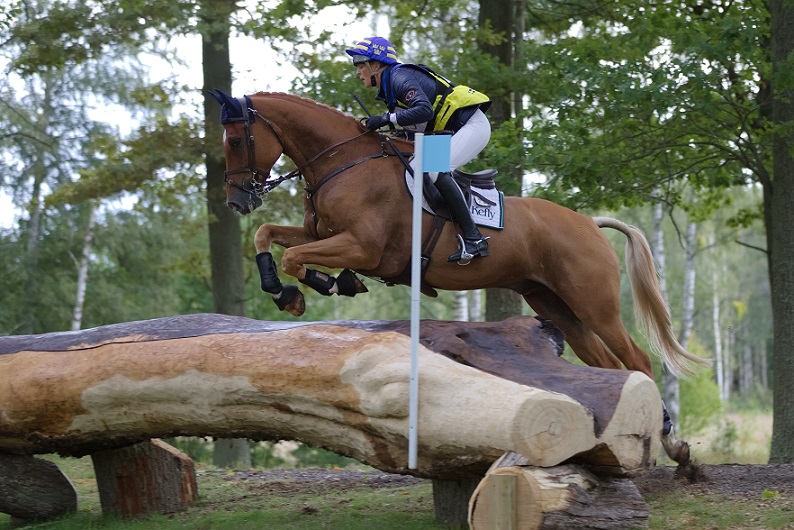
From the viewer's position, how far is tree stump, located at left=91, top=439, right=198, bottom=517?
602cm

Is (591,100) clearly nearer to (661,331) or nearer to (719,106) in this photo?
(719,106)

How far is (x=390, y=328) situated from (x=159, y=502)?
2304mm

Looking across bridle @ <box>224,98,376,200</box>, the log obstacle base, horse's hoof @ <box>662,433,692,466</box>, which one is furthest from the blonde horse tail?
bridle @ <box>224,98,376,200</box>

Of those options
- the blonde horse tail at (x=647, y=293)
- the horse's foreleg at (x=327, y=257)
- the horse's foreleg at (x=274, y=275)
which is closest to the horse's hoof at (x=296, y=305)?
the horse's foreleg at (x=274, y=275)

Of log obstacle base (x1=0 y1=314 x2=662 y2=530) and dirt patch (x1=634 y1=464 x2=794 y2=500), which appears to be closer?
log obstacle base (x1=0 y1=314 x2=662 y2=530)

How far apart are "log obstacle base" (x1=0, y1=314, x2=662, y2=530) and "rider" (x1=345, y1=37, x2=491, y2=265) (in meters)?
0.82

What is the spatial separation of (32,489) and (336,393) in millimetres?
2574

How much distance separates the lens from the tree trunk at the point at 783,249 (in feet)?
27.6

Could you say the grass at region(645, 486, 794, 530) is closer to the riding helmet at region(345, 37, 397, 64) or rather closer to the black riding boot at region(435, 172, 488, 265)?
the black riding boot at region(435, 172, 488, 265)

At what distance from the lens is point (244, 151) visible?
5863 millimetres

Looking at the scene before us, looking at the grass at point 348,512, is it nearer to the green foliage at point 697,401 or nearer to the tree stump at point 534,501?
the tree stump at point 534,501

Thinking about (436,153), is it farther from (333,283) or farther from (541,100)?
(541,100)

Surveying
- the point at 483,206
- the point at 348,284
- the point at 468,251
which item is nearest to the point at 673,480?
the point at 468,251

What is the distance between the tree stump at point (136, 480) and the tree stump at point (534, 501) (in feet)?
9.04
